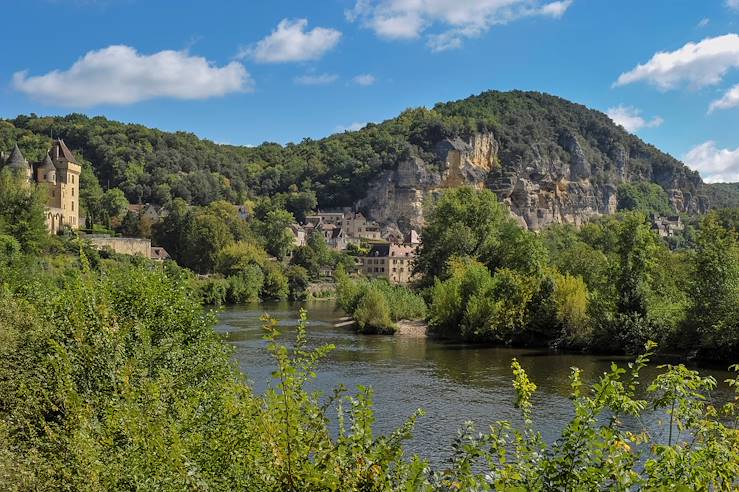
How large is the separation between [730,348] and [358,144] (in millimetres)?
149262

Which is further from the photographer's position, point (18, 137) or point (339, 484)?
point (18, 137)

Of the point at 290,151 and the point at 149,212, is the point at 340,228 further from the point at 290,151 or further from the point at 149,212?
the point at 290,151

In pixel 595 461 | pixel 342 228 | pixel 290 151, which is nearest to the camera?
pixel 595 461

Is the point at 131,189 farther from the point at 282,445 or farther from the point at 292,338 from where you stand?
the point at 282,445

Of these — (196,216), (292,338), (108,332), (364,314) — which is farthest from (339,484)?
(196,216)

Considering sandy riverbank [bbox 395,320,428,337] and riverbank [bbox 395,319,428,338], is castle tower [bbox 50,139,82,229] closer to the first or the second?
sandy riverbank [bbox 395,320,428,337]

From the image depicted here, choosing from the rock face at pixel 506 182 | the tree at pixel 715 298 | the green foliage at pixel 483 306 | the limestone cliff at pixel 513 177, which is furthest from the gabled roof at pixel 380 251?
the tree at pixel 715 298

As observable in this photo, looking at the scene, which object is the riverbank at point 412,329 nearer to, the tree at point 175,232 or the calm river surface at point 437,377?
the calm river surface at point 437,377

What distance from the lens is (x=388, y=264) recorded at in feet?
347

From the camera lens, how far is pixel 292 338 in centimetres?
4000

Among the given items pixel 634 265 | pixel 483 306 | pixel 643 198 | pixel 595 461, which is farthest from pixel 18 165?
pixel 643 198

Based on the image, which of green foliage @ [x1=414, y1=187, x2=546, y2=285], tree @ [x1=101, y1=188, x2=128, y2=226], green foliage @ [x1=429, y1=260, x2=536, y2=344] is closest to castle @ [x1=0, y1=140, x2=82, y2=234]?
tree @ [x1=101, y1=188, x2=128, y2=226]

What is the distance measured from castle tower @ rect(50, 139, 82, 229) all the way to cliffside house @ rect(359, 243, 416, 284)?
142 ft

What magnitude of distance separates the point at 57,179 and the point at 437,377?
226 ft
